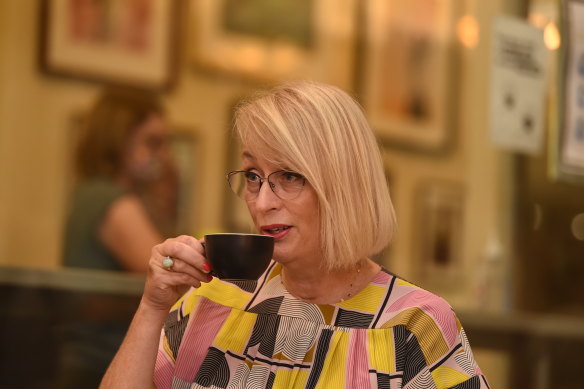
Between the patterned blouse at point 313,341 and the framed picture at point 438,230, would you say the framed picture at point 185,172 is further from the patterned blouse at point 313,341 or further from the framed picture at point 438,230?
the patterned blouse at point 313,341

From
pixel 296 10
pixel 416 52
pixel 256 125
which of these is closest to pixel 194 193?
pixel 296 10

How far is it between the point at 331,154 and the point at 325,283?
0.86ft

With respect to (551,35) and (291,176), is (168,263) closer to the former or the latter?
(291,176)

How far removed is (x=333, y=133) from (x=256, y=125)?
0.46 ft

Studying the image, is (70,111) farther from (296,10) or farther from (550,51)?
(550,51)

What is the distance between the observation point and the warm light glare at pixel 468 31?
3987 mm

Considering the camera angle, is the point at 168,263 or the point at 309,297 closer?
the point at 168,263

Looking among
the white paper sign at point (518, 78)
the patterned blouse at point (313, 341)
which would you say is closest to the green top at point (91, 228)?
the patterned blouse at point (313, 341)

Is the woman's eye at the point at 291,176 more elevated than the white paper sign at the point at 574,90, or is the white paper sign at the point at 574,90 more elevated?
the white paper sign at the point at 574,90

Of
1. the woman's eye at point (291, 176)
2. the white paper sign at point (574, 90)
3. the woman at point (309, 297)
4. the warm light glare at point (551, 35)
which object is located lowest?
the woman at point (309, 297)

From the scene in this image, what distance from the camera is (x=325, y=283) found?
6.11 feet

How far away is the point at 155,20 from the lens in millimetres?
3479

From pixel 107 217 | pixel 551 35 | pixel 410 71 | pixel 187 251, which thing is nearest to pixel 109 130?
pixel 107 217

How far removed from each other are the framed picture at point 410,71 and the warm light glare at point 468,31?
0.04 metres
